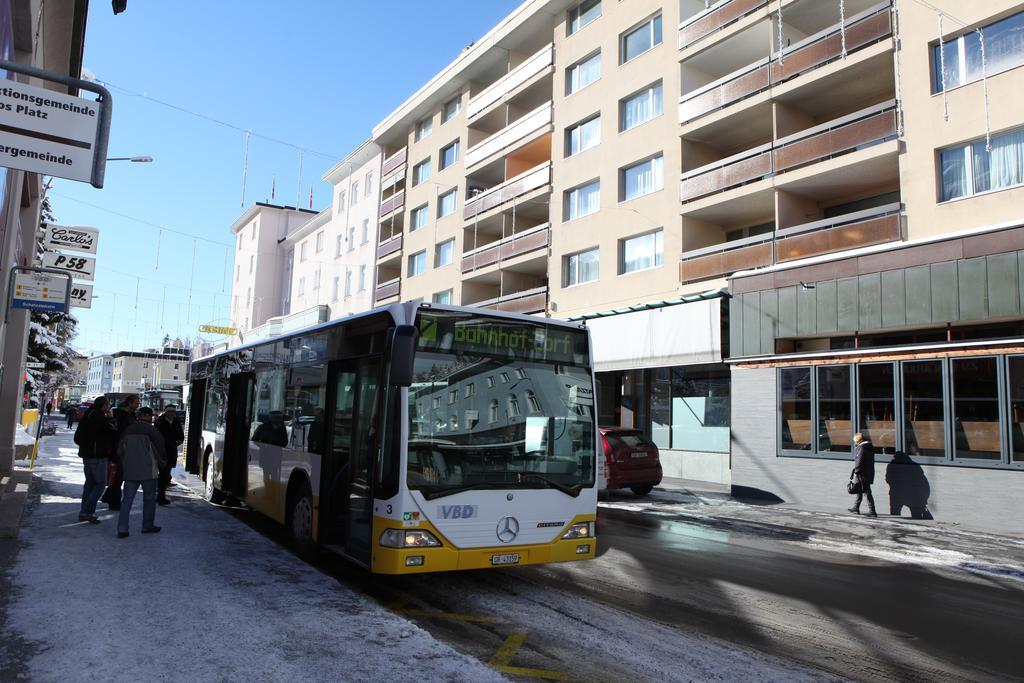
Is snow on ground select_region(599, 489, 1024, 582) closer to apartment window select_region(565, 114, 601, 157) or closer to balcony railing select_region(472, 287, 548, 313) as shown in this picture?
balcony railing select_region(472, 287, 548, 313)

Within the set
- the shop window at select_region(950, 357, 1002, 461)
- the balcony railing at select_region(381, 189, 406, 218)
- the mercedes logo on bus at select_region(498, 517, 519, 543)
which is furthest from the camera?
the balcony railing at select_region(381, 189, 406, 218)

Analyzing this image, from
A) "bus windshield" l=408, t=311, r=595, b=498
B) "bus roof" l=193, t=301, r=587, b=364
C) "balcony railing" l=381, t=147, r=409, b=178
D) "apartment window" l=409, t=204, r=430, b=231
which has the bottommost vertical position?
"bus windshield" l=408, t=311, r=595, b=498

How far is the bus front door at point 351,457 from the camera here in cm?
656

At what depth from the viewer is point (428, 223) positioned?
3628 centimetres

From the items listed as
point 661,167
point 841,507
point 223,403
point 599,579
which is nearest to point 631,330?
point 661,167

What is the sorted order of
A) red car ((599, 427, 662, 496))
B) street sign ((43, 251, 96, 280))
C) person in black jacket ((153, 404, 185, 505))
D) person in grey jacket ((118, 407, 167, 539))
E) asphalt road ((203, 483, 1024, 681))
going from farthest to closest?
red car ((599, 427, 662, 496)) → street sign ((43, 251, 96, 280)) → person in black jacket ((153, 404, 185, 505)) → person in grey jacket ((118, 407, 167, 539)) → asphalt road ((203, 483, 1024, 681))

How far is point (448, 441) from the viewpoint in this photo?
6371 mm

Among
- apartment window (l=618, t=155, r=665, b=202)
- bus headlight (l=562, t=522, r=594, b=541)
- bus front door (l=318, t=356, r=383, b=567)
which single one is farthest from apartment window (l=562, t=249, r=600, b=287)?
bus headlight (l=562, t=522, r=594, b=541)

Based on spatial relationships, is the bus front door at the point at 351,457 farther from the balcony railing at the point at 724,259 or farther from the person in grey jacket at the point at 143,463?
the balcony railing at the point at 724,259

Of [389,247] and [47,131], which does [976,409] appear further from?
[389,247]

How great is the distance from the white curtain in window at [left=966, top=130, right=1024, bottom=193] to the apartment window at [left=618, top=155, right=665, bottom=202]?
9301 mm

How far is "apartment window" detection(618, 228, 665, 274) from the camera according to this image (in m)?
22.4

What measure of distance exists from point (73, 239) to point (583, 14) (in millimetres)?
20023

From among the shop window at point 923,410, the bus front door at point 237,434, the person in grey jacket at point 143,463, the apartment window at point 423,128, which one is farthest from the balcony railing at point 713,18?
the person in grey jacket at point 143,463
